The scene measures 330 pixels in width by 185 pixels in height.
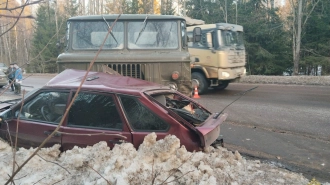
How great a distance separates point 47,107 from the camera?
13.0ft

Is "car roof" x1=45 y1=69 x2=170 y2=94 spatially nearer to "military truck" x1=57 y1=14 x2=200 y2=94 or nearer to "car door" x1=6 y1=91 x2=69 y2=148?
"car door" x1=6 y1=91 x2=69 y2=148

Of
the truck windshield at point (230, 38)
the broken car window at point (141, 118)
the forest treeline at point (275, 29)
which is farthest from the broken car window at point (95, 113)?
the forest treeline at point (275, 29)

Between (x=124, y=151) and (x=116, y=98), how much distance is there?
27.9 inches

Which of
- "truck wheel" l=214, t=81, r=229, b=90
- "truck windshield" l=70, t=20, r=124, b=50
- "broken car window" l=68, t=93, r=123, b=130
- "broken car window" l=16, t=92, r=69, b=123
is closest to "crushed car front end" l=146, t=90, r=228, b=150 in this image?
"broken car window" l=68, t=93, r=123, b=130

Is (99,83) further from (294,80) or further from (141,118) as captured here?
(294,80)

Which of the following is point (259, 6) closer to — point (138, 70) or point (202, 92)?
point (202, 92)

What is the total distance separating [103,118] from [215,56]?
888 centimetres

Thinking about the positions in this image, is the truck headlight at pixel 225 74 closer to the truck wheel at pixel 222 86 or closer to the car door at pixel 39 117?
the truck wheel at pixel 222 86

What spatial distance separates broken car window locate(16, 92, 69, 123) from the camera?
3.87 m

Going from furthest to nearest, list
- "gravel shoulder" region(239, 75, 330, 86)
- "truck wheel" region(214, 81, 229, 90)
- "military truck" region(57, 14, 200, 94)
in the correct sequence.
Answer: "gravel shoulder" region(239, 75, 330, 86) < "truck wheel" region(214, 81, 229, 90) < "military truck" region(57, 14, 200, 94)

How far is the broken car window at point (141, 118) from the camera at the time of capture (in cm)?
355

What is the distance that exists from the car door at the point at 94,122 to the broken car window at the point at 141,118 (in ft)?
0.34

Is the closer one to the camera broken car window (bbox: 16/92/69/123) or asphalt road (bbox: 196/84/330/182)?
broken car window (bbox: 16/92/69/123)

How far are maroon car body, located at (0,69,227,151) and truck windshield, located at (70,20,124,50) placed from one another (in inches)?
109
